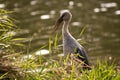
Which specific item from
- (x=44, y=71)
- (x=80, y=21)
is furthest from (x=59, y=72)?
(x=80, y=21)

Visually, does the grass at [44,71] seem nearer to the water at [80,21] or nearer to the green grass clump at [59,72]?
the green grass clump at [59,72]

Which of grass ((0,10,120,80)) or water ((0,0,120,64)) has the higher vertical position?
grass ((0,10,120,80))

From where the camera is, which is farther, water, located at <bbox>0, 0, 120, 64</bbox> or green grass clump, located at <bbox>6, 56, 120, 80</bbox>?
water, located at <bbox>0, 0, 120, 64</bbox>

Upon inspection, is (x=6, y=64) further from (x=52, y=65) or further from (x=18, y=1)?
(x=18, y=1)

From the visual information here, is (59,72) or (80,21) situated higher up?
(59,72)

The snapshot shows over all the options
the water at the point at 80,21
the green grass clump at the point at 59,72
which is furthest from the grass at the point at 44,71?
the water at the point at 80,21

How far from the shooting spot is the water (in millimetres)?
20688

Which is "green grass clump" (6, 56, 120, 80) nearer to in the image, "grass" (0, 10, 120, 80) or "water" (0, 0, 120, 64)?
"grass" (0, 10, 120, 80)

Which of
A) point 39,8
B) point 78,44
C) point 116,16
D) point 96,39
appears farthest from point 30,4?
point 78,44

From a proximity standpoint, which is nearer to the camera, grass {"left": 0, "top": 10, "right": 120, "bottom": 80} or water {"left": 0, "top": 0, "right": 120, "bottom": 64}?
grass {"left": 0, "top": 10, "right": 120, "bottom": 80}

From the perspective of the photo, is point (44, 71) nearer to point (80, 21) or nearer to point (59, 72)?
point (59, 72)

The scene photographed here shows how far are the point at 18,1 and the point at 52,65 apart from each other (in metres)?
21.7

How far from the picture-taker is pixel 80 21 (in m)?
24.4

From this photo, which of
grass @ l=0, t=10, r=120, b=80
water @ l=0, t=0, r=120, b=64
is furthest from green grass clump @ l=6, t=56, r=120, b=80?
water @ l=0, t=0, r=120, b=64
